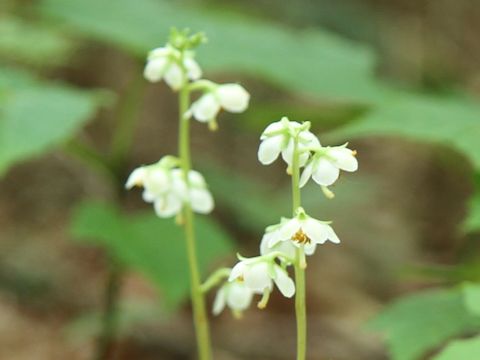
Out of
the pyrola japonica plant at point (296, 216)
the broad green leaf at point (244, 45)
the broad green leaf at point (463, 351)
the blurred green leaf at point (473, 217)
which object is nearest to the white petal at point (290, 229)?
the pyrola japonica plant at point (296, 216)

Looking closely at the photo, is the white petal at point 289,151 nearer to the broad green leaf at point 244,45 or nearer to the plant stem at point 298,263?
the plant stem at point 298,263

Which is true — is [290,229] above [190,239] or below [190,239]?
below

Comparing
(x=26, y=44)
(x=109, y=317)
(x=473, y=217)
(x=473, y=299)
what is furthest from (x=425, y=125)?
(x=26, y=44)

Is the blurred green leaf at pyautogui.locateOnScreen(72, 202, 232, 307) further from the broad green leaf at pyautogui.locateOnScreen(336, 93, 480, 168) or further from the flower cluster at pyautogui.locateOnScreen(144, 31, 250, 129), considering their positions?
the flower cluster at pyautogui.locateOnScreen(144, 31, 250, 129)

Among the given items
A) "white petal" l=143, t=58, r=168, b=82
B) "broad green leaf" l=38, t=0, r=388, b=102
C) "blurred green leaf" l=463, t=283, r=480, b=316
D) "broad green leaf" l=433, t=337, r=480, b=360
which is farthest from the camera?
"broad green leaf" l=38, t=0, r=388, b=102

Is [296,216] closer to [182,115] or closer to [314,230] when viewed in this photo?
[314,230]

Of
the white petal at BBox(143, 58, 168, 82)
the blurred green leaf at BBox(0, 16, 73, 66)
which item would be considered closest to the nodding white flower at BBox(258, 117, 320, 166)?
the white petal at BBox(143, 58, 168, 82)
